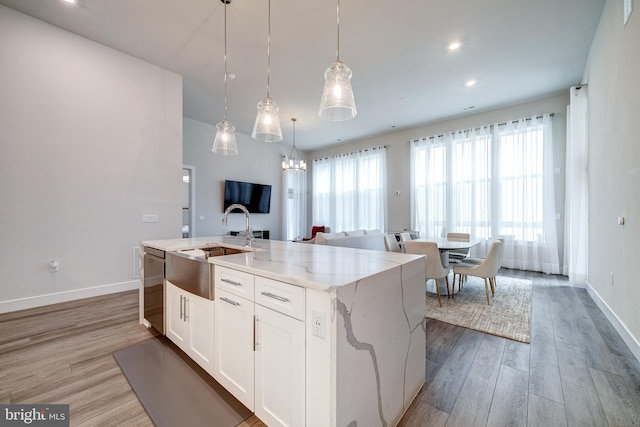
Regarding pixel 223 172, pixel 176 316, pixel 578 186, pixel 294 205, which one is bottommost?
pixel 176 316

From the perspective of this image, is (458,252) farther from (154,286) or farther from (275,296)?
(154,286)

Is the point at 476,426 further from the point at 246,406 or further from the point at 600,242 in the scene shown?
the point at 600,242

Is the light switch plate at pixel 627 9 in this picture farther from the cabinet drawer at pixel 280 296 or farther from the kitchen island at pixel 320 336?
the cabinet drawer at pixel 280 296

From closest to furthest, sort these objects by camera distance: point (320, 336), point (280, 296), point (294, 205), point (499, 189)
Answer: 1. point (320, 336)
2. point (280, 296)
3. point (499, 189)
4. point (294, 205)

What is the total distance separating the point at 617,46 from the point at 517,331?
3.00m

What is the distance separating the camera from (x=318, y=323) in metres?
1.03

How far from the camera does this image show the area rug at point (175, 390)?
1423mm

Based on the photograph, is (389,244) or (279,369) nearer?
(279,369)

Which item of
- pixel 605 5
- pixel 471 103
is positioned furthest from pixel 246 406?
pixel 471 103

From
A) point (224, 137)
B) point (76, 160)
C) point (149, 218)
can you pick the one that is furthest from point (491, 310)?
point (76, 160)

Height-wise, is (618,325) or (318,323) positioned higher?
(318,323)

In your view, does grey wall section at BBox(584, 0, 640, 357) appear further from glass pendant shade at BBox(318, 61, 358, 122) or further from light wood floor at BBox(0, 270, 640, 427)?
glass pendant shade at BBox(318, 61, 358, 122)

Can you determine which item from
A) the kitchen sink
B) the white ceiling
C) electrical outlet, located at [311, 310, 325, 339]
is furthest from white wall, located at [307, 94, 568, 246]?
electrical outlet, located at [311, 310, 325, 339]

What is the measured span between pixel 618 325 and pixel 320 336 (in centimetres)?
324
